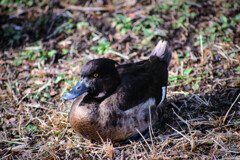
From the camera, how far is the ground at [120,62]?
3.38m

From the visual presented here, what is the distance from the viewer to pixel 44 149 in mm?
3334

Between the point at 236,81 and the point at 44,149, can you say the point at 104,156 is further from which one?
the point at 236,81

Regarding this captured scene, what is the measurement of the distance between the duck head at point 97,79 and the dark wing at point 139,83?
5.0 inches

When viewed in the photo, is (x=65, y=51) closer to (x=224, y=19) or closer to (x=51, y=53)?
(x=51, y=53)

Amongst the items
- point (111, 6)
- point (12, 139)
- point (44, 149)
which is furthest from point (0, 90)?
point (111, 6)

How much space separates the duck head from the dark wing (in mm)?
127

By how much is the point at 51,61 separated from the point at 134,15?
202cm

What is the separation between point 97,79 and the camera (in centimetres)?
328

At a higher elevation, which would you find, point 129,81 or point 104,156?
point 129,81

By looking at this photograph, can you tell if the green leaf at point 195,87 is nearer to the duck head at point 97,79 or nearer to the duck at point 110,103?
the duck at point 110,103

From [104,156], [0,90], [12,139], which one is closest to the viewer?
[104,156]

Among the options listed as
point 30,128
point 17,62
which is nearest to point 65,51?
point 17,62

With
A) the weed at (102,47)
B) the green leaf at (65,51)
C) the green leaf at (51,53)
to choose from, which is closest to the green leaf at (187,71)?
the weed at (102,47)

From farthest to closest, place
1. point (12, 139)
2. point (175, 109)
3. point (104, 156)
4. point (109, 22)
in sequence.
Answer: point (109, 22) < point (175, 109) < point (12, 139) < point (104, 156)
